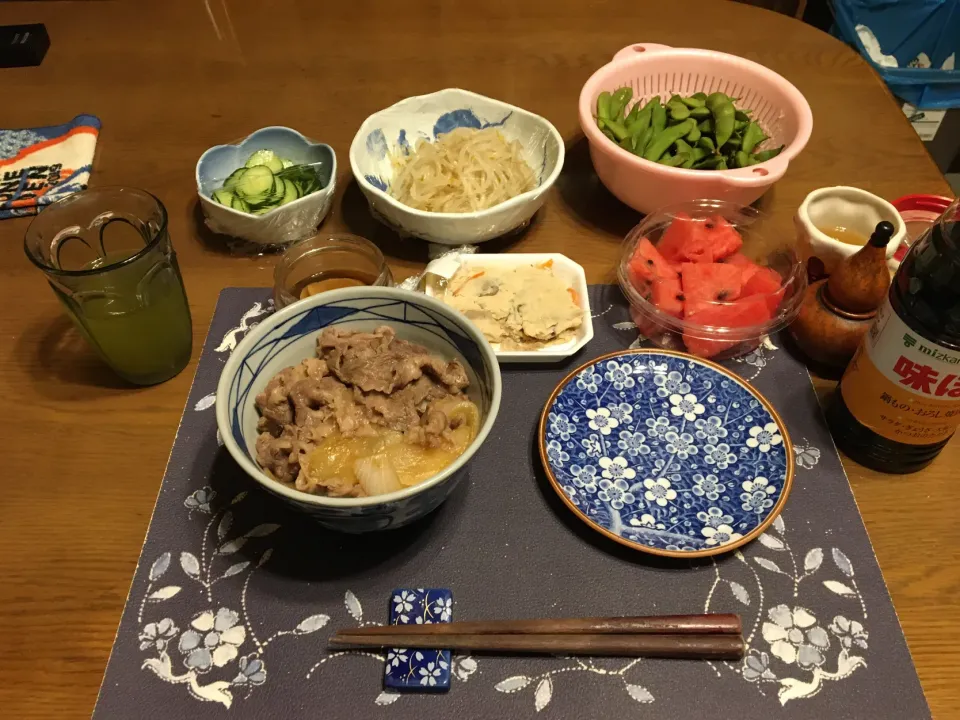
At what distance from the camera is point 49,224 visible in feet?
3.84

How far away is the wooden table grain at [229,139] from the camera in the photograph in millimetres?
981

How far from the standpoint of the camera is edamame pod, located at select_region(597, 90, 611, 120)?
1.47m

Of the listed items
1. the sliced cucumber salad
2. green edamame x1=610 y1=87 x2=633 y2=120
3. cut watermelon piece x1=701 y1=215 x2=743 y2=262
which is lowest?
cut watermelon piece x1=701 y1=215 x2=743 y2=262

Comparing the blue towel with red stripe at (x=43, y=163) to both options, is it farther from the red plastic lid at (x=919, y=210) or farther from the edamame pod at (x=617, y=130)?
the red plastic lid at (x=919, y=210)

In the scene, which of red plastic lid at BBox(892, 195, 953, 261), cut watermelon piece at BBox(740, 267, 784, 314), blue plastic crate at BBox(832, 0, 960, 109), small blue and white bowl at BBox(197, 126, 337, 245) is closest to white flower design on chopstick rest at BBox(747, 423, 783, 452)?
cut watermelon piece at BBox(740, 267, 784, 314)

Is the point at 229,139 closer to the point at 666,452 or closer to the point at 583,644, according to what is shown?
the point at 666,452

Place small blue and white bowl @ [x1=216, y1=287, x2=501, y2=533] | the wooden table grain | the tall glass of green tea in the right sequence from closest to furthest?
small blue and white bowl @ [x1=216, y1=287, x2=501, y2=533] < the wooden table grain < the tall glass of green tea

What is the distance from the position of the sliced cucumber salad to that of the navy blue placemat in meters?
0.53

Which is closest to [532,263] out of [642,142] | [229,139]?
[642,142]

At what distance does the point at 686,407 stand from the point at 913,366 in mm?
350

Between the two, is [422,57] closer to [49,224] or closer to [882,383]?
[49,224]

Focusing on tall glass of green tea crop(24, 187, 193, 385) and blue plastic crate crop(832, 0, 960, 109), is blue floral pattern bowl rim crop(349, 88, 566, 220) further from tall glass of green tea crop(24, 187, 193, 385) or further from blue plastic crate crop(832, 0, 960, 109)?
blue plastic crate crop(832, 0, 960, 109)

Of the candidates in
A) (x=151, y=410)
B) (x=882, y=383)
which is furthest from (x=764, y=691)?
(x=151, y=410)

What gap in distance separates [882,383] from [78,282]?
122 centimetres
